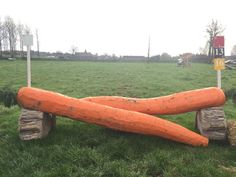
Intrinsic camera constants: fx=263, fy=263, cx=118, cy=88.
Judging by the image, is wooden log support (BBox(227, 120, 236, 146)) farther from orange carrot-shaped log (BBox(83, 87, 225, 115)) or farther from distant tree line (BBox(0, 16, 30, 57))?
distant tree line (BBox(0, 16, 30, 57))

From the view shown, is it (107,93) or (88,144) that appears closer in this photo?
(88,144)

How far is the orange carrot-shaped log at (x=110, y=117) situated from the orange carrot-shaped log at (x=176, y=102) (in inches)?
19.5

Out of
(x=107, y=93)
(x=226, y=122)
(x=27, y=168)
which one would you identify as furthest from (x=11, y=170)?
(x=107, y=93)

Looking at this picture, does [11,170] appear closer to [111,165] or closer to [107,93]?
[111,165]

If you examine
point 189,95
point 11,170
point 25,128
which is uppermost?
point 189,95

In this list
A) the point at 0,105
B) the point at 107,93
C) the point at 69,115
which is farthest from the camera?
the point at 107,93

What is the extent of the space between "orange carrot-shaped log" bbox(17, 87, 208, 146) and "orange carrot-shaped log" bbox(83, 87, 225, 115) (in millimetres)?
495

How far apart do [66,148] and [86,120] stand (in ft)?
1.78

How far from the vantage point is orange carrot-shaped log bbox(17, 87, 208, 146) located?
4145mm

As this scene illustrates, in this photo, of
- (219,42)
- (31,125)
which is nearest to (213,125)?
(219,42)

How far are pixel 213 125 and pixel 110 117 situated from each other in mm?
1688

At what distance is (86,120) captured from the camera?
421 centimetres

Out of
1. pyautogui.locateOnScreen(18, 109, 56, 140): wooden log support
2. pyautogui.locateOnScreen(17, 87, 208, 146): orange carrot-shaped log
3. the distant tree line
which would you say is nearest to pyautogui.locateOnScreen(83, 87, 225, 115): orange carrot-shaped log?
pyautogui.locateOnScreen(17, 87, 208, 146): orange carrot-shaped log

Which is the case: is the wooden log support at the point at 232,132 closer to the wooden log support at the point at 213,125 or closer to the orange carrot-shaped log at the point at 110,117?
the wooden log support at the point at 213,125
